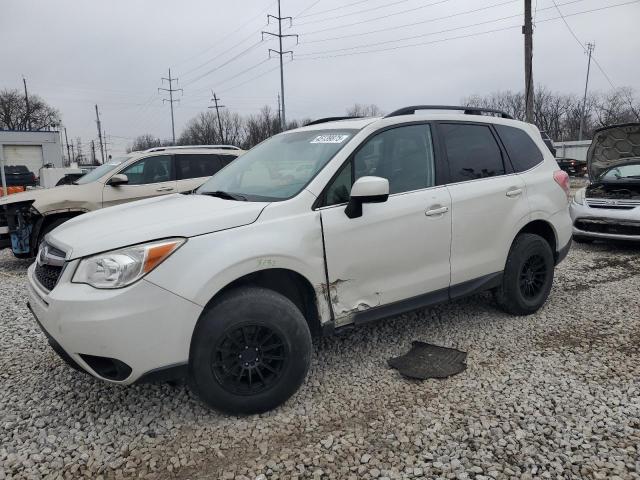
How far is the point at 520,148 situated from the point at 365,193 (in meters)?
2.28

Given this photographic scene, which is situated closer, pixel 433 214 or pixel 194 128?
pixel 433 214

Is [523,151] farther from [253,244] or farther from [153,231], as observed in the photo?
[153,231]

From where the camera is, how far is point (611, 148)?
9.49 meters

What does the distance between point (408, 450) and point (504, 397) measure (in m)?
0.89

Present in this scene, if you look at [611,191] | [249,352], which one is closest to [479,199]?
[249,352]

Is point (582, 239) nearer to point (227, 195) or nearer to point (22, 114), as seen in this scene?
point (227, 195)

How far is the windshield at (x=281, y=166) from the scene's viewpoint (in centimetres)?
338

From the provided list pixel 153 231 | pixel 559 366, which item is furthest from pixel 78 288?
pixel 559 366

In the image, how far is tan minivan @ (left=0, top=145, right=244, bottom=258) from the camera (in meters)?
7.12

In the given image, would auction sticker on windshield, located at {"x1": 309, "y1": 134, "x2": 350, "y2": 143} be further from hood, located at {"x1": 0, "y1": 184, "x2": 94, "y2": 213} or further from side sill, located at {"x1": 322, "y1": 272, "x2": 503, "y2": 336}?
hood, located at {"x1": 0, "y1": 184, "x2": 94, "y2": 213}

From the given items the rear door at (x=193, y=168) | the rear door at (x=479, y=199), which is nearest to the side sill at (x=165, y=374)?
the rear door at (x=479, y=199)

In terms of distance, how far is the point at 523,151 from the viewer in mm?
4617

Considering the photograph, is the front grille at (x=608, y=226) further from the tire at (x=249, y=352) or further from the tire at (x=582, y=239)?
the tire at (x=249, y=352)

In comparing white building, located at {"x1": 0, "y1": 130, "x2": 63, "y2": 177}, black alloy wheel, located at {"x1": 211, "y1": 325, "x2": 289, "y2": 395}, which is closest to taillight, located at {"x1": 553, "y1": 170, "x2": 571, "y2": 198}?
black alloy wheel, located at {"x1": 211, "y1": 325, "x2": 289, "y2": 395}
